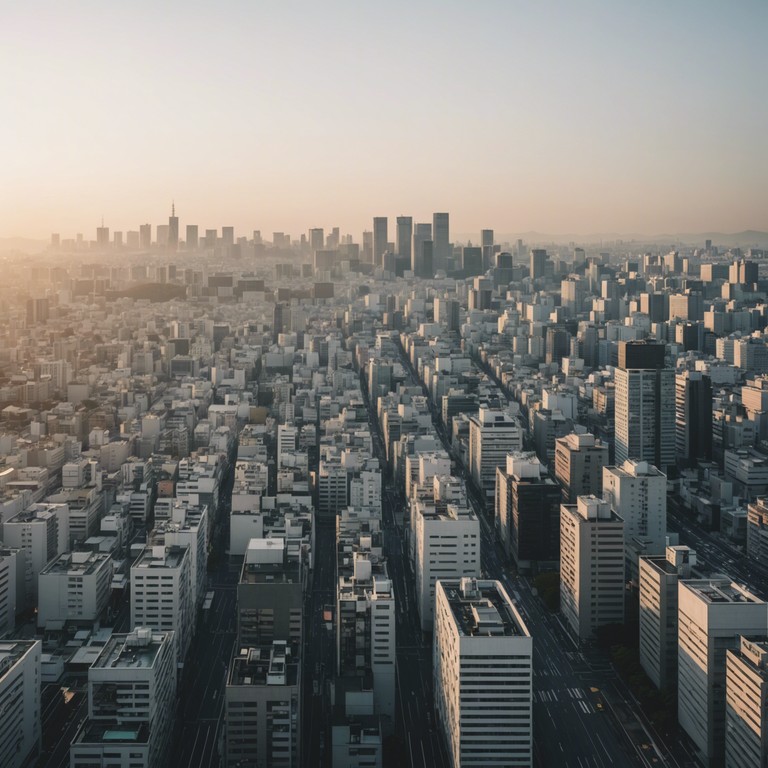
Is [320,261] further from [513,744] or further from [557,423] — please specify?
[513,744]

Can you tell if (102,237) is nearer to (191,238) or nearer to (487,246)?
(191,238)

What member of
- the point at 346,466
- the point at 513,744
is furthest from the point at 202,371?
the point at 513,744

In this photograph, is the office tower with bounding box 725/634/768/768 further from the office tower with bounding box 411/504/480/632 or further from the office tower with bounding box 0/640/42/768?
the office tower with bounding box 0/640/42/768

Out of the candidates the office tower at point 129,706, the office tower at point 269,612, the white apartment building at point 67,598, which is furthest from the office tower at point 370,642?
the white apartment building at point 67,598

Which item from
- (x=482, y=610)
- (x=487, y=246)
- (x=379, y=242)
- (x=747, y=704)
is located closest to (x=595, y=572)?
(x=482, y=610)

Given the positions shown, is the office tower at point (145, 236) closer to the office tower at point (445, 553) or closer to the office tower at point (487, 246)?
the office tower at point (445, 553)

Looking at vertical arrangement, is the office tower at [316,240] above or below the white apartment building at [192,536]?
above
